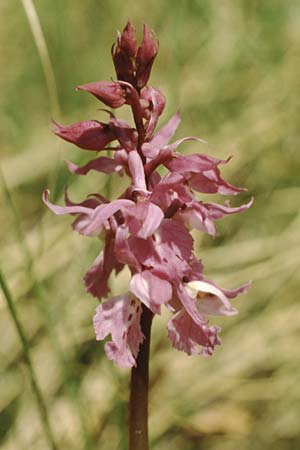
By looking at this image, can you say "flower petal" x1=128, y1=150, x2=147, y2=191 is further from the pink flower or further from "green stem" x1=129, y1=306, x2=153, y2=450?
"green stem" x1=129, y1=306, x2=153, y2=450

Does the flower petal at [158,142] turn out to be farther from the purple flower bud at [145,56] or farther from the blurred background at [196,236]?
the blurred background at [196,236]

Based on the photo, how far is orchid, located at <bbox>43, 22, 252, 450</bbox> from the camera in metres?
0.70

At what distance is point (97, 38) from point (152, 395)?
49.3 inches

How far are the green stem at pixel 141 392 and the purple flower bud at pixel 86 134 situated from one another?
6.2 inches

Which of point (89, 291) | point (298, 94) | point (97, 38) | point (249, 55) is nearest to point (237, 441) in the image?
point (89, 291)

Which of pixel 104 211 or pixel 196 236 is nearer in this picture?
pixel 104 211

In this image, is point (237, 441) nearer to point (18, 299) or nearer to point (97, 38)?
point (18, 299)

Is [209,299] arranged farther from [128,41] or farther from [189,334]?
[128,41]

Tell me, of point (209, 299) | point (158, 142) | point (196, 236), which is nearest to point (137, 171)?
point (158, 142)

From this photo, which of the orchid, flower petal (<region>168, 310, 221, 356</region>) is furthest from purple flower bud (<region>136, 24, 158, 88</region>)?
flower petal (<region>168, 310, 221, 356</region>)

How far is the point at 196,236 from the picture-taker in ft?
5.47

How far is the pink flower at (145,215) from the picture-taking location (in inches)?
27.5

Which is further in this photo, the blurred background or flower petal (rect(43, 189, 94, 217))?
the blurred background

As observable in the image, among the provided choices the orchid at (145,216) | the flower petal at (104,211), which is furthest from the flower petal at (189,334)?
the flower petal at (104,211)
